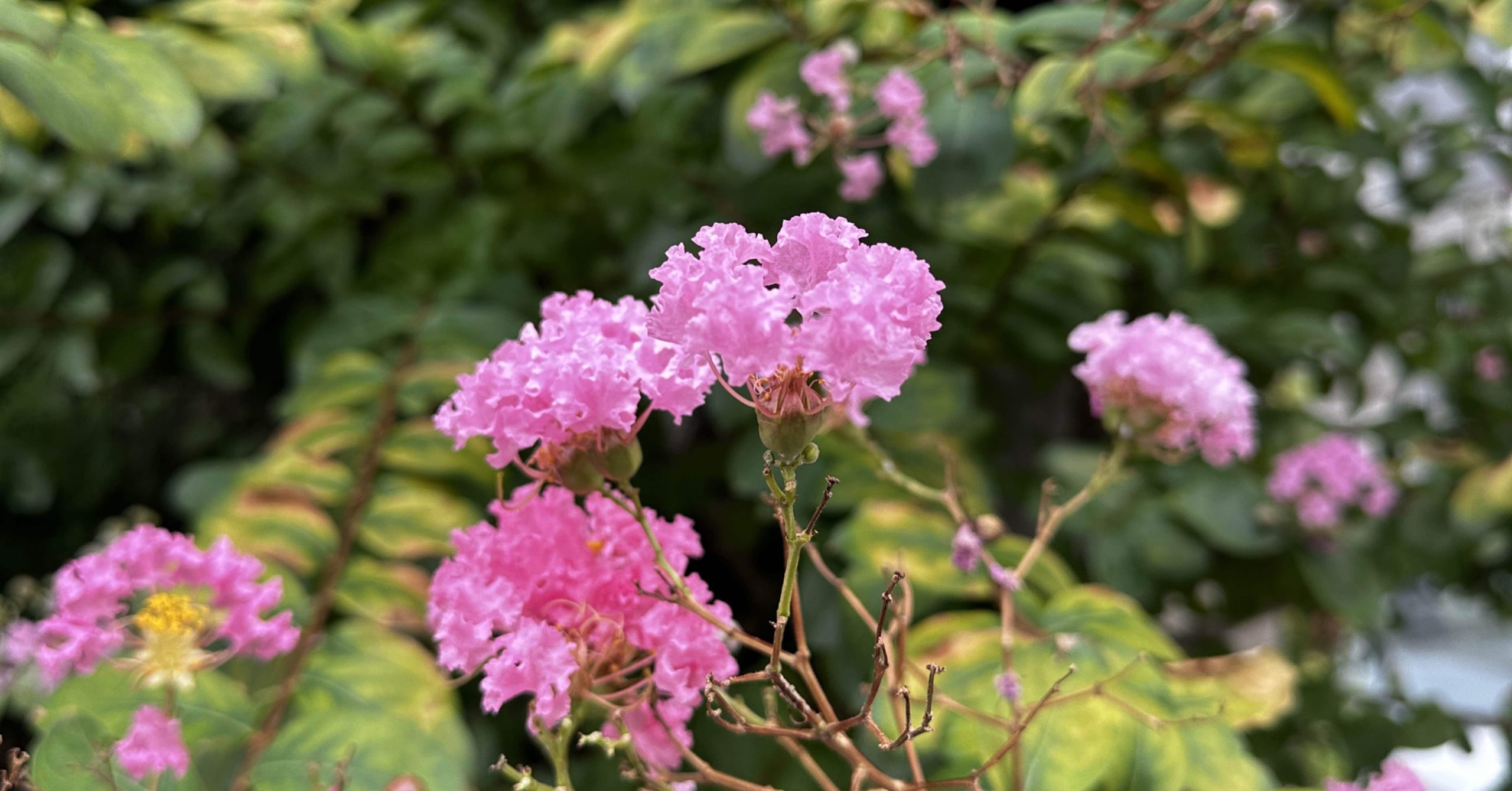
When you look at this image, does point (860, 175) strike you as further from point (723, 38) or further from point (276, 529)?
point (276, 529)

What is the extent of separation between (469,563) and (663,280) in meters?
0.12

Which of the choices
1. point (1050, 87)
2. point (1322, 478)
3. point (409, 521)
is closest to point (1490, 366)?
point (1322, 478)

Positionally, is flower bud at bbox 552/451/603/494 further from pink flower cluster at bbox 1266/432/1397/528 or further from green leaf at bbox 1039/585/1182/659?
pink flower cluster at bbox 1266/432/1397/528

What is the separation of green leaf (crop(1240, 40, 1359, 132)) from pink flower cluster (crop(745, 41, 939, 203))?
0.74ft

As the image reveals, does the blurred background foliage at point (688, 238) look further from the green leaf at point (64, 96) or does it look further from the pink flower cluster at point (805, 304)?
the pink flower cluster at point (805, 304)

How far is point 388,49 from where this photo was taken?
0.78m

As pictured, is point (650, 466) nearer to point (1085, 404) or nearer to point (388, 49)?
point (388, 49)

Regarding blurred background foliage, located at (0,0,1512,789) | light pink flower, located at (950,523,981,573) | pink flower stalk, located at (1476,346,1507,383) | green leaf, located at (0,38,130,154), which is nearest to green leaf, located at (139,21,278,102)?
blurred background foliage, located at (0,0,1512,789)

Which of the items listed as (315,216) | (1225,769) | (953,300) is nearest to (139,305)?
(315,216)

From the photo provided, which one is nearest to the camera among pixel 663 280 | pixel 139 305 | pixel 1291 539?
pixel 663 280

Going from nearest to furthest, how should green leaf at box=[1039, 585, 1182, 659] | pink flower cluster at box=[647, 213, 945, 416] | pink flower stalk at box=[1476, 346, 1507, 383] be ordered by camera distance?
pink flower cluster at box=[647, 213, 945, 416]
green leaf at box=[1039, 585, 1182, 659]
pink flower stalk at box=[1476, 346, 1507, 383]

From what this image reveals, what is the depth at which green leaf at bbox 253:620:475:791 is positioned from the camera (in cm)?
39

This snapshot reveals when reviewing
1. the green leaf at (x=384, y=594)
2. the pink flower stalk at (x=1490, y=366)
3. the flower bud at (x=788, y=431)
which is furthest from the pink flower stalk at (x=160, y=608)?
the pink flower stalk at (x=1490, y=366)

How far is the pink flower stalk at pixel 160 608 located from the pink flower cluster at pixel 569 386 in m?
0.17
